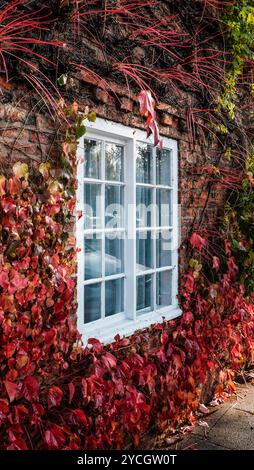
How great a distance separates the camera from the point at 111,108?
335 cm

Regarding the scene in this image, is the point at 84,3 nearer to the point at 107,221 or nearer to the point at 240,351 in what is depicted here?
the point at 107,221

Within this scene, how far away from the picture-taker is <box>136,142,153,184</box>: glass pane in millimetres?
3865

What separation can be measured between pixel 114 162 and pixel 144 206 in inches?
22.5

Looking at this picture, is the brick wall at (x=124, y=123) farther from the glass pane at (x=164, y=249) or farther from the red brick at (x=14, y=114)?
the glass pane at (x=164, y=249)

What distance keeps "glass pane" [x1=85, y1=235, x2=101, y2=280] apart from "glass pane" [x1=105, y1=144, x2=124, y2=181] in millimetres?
554

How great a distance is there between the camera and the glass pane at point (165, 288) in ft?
13.7

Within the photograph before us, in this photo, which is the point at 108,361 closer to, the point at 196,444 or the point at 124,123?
the point at 196,444

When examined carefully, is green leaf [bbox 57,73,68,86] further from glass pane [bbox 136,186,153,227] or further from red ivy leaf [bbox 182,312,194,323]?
red ivy leaf [bbox 182,312,194,323]

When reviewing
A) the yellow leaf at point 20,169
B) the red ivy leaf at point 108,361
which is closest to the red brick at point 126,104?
the yellow leaf at point 20,169

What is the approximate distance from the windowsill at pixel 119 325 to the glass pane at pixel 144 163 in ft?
4.05

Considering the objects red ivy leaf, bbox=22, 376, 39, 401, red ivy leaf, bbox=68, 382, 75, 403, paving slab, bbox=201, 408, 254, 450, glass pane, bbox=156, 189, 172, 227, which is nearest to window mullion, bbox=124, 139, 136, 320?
glass pane, bbox=156, 189, 172, 227

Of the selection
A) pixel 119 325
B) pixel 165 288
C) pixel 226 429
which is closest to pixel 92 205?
pixel 119 325

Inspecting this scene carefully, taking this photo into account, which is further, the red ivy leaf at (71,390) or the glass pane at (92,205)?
the glass pane at (92,205)

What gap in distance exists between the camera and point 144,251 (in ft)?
13.0
